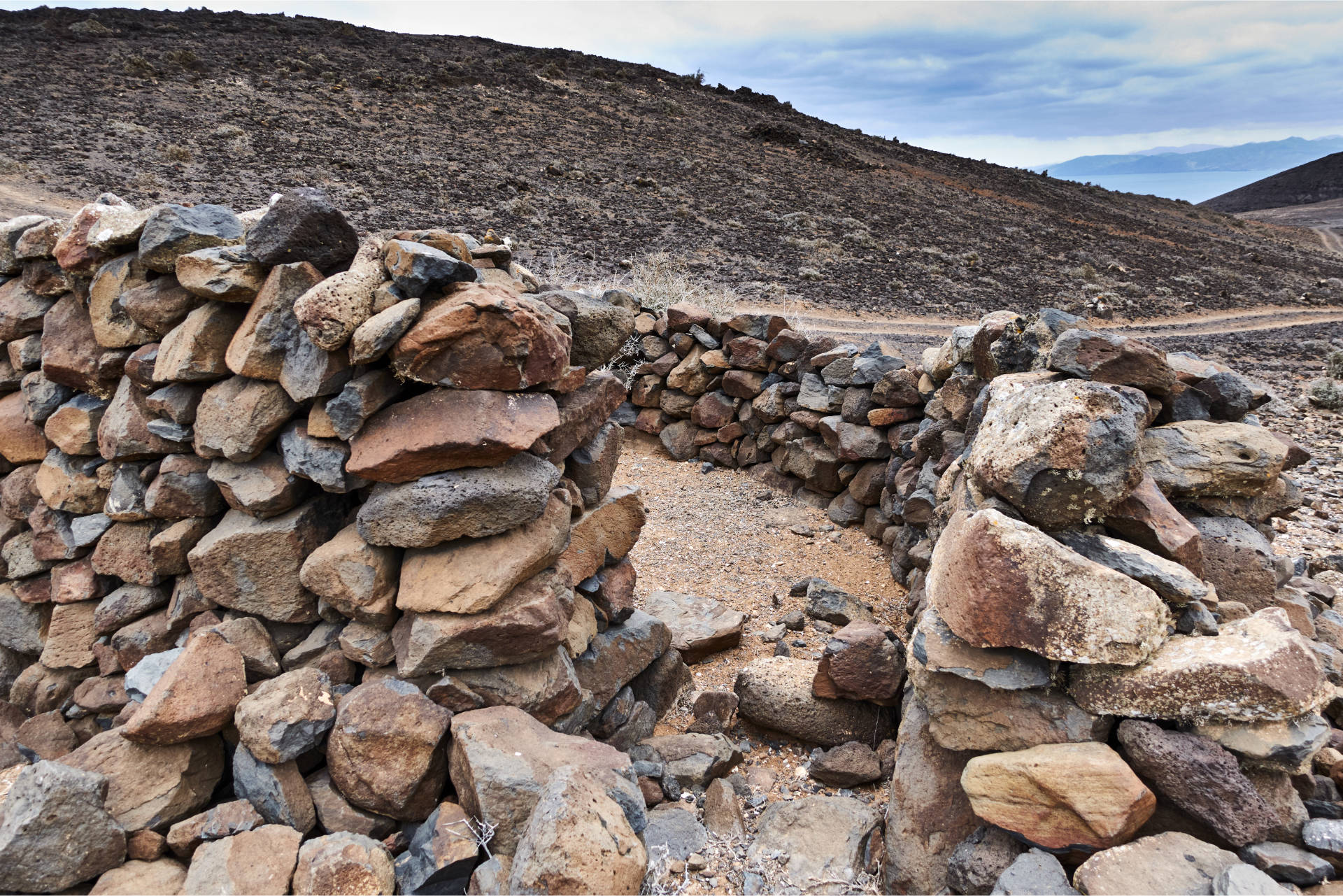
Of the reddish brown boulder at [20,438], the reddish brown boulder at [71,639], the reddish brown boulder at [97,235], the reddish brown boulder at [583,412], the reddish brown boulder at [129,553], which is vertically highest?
the reddish brown boulder at [97,235]

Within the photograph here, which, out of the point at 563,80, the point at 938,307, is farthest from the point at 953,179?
the point at 938,307

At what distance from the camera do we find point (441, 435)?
278 centimetres

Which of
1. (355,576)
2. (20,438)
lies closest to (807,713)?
(355,576)

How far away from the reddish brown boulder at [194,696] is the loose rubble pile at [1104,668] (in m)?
2.15

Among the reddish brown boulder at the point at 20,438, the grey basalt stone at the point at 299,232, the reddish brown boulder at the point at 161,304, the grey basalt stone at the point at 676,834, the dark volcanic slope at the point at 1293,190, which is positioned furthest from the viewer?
the dark volcanic slope at the point at 1293,190

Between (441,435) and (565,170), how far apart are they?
2164cm

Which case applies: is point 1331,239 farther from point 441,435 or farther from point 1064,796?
point 441,435

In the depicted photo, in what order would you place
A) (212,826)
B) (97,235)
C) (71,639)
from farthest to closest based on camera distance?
(71,639), (97,235), (212,826)

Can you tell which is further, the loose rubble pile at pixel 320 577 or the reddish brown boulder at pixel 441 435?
the reddish brown boulder at pixel 441 435

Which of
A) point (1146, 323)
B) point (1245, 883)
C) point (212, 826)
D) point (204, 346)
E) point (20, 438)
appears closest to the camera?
point (1245, 883)

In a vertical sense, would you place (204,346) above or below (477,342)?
below

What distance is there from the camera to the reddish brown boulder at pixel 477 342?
2.77m

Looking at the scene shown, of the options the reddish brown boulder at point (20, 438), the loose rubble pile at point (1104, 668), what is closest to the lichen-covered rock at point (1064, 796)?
the loose rubble pile at point (1104, 668)

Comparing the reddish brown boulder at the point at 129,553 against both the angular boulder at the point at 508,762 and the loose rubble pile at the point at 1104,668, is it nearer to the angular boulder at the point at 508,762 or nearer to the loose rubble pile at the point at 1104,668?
the angular boulder at the point at 508,762
